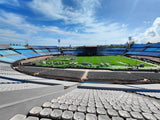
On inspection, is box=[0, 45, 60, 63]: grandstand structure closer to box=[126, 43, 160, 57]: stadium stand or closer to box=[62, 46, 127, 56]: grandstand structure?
box=[62, 46, 127, 56]: grandstand structure

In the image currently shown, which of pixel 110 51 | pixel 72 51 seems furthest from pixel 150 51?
pixel 72 51

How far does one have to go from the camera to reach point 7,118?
2.27 m

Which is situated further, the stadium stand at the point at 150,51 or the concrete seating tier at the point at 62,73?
the stadium stand at the point at 150,51

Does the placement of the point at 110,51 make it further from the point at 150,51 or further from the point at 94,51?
the point at 150,51

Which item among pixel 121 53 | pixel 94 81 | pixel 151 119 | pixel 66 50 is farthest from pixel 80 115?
pixel 66 50

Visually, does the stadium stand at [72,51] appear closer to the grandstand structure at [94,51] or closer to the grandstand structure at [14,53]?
the grandstand structure at [94,51]

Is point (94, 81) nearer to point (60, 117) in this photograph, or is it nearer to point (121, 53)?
point (60, 117)

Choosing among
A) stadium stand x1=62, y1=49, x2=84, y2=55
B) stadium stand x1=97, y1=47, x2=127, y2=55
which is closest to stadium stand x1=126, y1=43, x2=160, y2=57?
stadium stand x1=97, y1=47, x2=127, y2=55

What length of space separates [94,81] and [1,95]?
16.1m

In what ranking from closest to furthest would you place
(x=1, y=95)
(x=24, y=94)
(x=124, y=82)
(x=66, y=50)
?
(x=1, y=95), (x=24, y=94), (x=124, y=82), (x=66, y=50)

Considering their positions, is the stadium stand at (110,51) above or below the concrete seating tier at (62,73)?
above

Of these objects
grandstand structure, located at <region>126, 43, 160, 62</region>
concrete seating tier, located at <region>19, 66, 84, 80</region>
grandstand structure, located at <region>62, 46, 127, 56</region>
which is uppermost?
grandstand structure, located at <region>62, 46, 127, 56</region>

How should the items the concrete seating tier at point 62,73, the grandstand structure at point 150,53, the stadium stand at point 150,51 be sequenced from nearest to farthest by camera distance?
the concrete seating tier at point 62,73
the grandstand structure at point 150,53
the stadium stand at point 150,51

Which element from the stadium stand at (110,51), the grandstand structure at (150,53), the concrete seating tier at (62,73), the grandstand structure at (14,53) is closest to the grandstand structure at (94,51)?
the stadium stand at (110,51)
